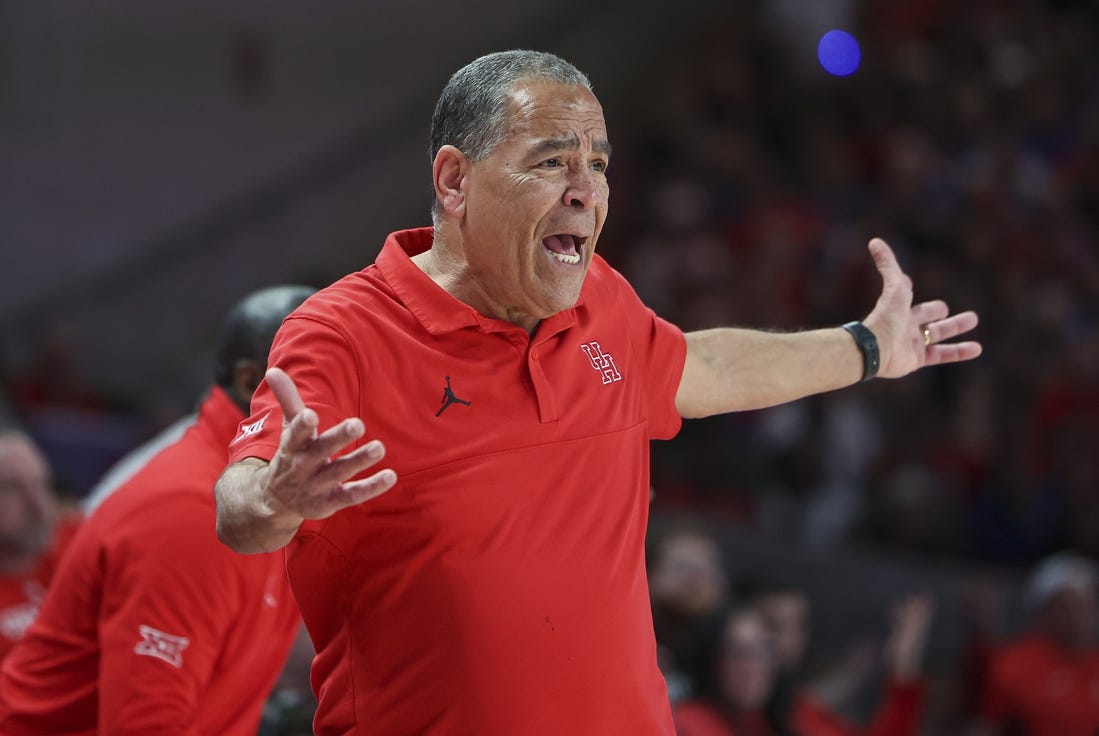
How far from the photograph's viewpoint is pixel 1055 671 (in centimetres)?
688

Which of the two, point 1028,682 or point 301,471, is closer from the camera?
point 301,471

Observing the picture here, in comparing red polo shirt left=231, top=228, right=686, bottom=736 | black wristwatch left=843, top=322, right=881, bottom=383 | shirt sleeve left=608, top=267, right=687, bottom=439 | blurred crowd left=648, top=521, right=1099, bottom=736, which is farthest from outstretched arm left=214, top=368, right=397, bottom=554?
blurred crowd left=648, top=521, right=1099, bottom=736

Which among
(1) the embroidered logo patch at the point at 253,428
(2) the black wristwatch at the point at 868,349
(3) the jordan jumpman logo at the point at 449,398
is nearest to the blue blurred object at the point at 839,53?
(2) the black wristwatch at the point at 868,349

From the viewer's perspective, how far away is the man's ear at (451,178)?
2729mm

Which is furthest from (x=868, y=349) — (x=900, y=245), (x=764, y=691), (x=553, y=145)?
(x=900, y=245)

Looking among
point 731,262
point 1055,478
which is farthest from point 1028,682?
point 731,262

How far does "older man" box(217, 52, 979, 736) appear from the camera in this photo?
8.19 ft

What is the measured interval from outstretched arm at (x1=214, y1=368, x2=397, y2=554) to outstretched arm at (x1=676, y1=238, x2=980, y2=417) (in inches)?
41.4

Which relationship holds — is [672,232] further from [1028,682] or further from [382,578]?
[382,578]

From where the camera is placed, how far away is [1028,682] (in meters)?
6.87

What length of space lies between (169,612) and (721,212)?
8326mm

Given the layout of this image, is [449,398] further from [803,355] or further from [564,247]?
[803,355]

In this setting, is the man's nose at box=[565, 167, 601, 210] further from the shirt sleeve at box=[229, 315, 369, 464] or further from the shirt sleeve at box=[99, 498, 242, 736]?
the shirt sleeve at box=[99, 498, 242, 736]

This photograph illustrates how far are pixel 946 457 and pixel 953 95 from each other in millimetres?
3307
